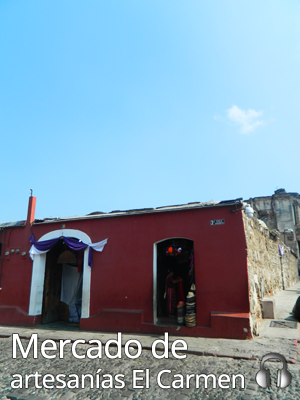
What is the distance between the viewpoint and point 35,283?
30.7 feet

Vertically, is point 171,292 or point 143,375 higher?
point 171,292

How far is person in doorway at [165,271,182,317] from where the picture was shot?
848cm

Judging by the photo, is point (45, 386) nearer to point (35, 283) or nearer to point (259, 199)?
point (35, 283)

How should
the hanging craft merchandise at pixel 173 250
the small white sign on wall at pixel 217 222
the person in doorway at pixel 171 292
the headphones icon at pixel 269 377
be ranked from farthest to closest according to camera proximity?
the person in doorway at pixel 171 292 → the hanging craft merchandise at pixel 173 250 → the small white sign on wall at pixel 217 222 → the headphones icon at pixel 269 377

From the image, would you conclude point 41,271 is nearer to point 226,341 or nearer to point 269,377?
point 226,341

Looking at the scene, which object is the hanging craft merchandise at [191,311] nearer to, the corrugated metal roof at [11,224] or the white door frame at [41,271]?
the white door frame at [41,271]

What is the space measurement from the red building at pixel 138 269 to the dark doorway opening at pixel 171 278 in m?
0.03

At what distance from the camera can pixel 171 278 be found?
338 inches

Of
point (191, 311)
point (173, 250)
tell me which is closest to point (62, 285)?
point (173, 250)

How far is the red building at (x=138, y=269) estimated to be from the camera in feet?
23.1

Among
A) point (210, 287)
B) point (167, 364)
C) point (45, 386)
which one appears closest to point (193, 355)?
point (167, 364)

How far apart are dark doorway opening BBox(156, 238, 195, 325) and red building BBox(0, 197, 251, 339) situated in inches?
1.2

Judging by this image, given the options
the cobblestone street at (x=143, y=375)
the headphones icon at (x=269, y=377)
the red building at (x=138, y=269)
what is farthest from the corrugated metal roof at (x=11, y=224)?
the headphones icon at (x=269, y=377)

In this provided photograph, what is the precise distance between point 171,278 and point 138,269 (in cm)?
118
